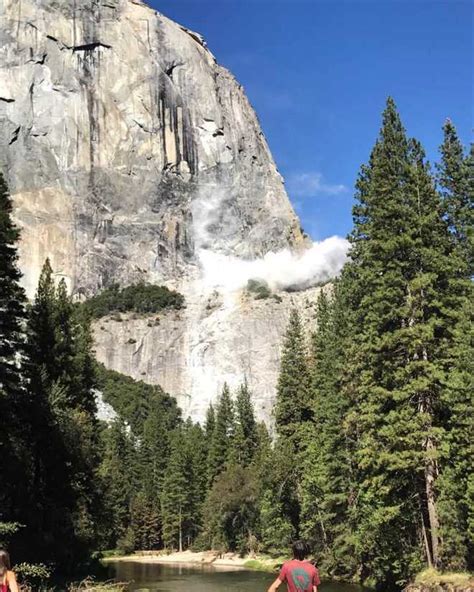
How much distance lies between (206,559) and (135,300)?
85923 millimetres

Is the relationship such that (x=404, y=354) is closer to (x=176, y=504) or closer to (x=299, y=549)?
(x=299, y=549)

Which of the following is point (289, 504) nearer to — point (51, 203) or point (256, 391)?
point (256, 391)

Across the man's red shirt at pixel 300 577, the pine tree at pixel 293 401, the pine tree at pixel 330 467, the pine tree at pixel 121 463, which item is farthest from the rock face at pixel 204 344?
the man's red shirt at pixel 300 577

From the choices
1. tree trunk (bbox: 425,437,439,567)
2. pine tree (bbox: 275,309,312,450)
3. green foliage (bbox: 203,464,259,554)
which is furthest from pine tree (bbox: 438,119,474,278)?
green foliage (bbox: 203,464,259,554)

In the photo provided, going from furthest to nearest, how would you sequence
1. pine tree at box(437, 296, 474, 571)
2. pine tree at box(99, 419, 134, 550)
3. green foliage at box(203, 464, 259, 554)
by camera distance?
1. pine tree at box(99, 419, 134, 550)
2. green foliage at box(203, 464, 259, 554)
3. pine tree at box(437, 296, 474, 571)

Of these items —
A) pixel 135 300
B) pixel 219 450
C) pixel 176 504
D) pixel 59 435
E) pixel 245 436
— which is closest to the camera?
pixel 59 435

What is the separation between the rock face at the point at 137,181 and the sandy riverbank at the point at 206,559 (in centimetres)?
5894

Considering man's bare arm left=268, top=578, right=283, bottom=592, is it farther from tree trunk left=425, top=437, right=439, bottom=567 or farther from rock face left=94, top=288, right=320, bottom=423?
rock face left=94, top=288, right=320, bottom=423

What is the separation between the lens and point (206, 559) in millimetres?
62969

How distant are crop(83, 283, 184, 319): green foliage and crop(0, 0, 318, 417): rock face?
326 cm

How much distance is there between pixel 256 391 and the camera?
409 ft

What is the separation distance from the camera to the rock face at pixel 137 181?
13750 centimetres

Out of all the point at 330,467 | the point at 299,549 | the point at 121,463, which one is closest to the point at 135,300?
the point at 121,463

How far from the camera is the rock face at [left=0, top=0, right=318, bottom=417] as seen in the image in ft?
451
